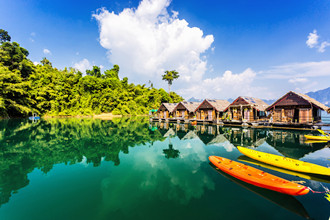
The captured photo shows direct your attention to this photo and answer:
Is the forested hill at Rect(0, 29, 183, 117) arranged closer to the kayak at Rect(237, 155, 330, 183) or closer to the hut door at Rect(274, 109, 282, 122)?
the hut door at Rect(274, 109, 282, 122)

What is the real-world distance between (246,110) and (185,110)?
15.1 metres

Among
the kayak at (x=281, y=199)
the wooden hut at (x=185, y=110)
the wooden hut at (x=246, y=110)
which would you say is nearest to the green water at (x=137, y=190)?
the kayak at (x=281, y=199)

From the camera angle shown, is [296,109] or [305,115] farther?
[296,109]

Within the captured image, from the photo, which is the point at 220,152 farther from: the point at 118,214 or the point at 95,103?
the point at 95,103

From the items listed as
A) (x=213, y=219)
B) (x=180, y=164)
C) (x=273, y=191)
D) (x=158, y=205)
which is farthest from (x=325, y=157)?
(x=158, y=205)

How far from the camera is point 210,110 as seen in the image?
35.7 metres

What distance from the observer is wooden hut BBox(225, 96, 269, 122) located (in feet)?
98.7

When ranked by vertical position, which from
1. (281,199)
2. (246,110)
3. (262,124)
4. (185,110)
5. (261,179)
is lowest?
(281,199)

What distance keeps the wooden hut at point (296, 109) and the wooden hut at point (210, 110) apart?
1017 cm

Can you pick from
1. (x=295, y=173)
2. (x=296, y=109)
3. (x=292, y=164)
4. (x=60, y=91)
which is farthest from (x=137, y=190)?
(x=60, y=91)

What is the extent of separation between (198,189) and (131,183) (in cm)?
364

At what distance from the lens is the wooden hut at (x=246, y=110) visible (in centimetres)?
3010

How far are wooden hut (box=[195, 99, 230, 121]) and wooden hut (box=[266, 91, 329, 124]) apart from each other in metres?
10.2

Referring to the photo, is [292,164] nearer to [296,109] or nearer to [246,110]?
[296,109]
